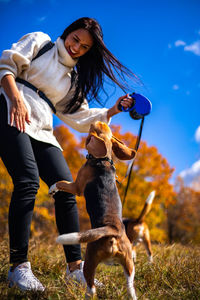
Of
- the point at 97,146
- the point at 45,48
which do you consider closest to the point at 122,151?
the point at 97,146

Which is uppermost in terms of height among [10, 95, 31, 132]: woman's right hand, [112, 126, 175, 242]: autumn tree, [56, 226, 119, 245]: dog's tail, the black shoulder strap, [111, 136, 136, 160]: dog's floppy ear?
the black shoulder strap

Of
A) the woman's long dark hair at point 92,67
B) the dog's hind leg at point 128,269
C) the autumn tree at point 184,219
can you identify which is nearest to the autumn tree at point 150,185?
the autumn tree at point 184,219

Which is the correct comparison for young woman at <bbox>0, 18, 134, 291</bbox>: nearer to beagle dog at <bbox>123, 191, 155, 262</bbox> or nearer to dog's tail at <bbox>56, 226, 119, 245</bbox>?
dog's tail at <bbox>56, 226, 119, 245</bbox>

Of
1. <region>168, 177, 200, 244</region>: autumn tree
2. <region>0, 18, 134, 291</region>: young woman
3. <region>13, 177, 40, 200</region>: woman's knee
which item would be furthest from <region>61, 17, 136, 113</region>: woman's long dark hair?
<region>168, 177, 200, 244</region>: autumn tree

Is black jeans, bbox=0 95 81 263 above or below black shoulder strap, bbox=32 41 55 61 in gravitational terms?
below

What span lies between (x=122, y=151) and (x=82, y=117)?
3.03ft

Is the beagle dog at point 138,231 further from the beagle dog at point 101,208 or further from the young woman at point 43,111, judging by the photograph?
the beagle dog at point 101,208

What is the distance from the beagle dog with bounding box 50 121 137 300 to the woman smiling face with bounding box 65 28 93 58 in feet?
3.03

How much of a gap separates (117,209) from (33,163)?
0.96 metres

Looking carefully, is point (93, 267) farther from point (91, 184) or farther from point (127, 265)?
point (91, 184)

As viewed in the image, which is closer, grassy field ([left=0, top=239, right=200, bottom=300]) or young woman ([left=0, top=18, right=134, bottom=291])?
grassy field ([left=0, top=239, right=200, bottom=300])

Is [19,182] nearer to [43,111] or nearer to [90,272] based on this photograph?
[43,111]

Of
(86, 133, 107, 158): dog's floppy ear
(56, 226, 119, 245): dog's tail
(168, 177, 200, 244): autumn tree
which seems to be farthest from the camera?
(168, 177, 200, 244): autumn tree

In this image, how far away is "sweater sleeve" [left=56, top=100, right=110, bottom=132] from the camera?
10.0ft
